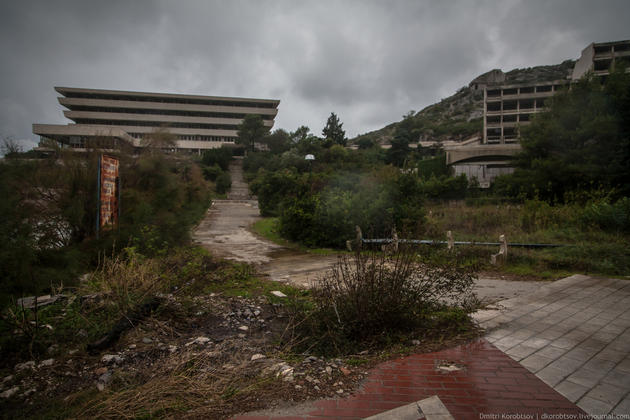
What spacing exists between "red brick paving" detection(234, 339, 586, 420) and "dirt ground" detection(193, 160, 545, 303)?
2.26 meters

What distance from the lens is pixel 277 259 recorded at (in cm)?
991

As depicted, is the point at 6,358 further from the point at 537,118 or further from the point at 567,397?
the point at 537,118

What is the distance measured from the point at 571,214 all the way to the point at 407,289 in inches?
417

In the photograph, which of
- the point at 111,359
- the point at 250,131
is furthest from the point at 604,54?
the point at 111,359

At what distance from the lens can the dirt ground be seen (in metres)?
6.14

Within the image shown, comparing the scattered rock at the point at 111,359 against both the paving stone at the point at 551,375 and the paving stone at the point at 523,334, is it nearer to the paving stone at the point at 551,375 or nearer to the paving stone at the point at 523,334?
the paving stone at the point at 551,375

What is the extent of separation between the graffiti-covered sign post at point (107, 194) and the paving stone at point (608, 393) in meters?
7.86

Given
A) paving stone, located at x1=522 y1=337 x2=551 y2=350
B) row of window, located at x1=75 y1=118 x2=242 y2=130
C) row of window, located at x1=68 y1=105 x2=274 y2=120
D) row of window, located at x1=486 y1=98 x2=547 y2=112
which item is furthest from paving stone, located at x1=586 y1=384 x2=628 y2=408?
row of window, located at x1=68 y1=105 x2=274 y2=120

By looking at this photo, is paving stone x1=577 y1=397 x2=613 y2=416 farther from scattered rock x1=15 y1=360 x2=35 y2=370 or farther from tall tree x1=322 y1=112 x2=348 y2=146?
tall tree x1=322 y1=112 x2=348 y2=146

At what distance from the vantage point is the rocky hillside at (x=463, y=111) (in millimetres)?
70188

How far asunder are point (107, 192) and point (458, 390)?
747cm

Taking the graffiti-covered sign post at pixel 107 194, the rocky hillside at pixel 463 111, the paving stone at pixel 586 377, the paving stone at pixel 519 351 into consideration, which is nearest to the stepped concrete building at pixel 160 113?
the rocky hillside at pixel 463 111

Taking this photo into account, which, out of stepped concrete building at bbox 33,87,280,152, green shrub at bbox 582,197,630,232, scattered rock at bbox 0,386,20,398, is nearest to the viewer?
scattered rock at bbox 0,386,20,398

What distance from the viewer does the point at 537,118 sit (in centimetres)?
2136
